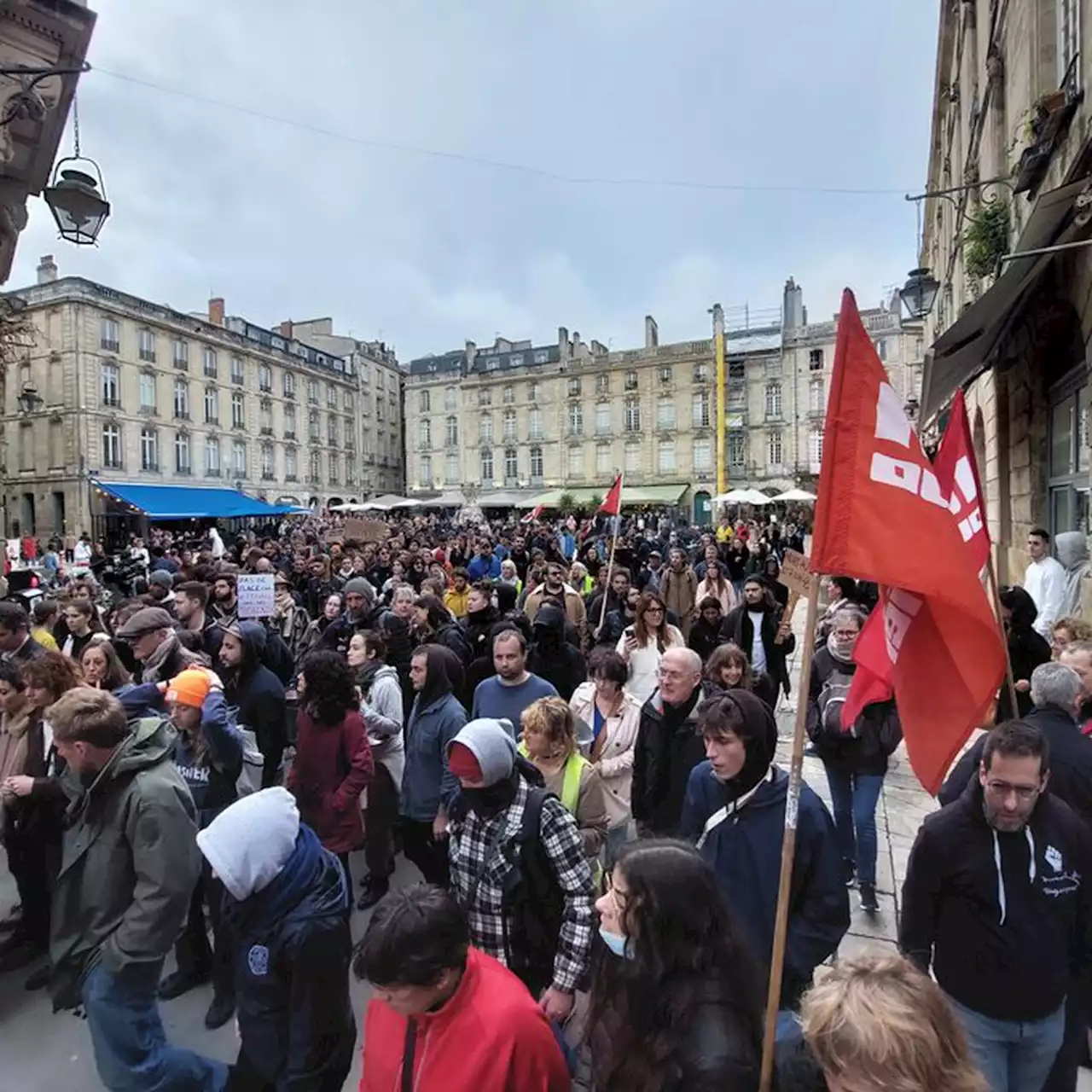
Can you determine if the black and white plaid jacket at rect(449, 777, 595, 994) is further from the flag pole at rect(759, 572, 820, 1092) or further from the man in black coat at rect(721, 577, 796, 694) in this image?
the man in black coat at rect(721, 577, 796, 694)

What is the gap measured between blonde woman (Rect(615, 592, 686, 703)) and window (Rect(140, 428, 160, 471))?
38.3 m

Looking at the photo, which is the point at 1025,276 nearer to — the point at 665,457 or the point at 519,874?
the point at 519,874

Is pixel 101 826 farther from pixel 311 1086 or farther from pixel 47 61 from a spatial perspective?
pixel 47 61

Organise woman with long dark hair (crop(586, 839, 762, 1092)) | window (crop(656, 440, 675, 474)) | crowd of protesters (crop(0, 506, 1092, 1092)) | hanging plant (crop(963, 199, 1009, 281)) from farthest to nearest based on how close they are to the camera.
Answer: window (crop(656, 440, 675, 474)) → hanging plant (crop(963, 199, 1009, 281)) → crowd of protesters (crop(0, 506, 1092, 1092)) → woman with long dark hair (crop(586, 839, 762, 1092))

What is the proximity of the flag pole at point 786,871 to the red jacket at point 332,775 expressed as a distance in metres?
2.18

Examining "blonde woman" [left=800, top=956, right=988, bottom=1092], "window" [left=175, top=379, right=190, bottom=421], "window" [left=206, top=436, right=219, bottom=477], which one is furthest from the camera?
"window" [left=206, top=436, right=219, bottom=477]

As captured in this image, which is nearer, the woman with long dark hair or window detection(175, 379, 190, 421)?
the woman with long dark hair

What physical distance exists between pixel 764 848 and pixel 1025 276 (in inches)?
199

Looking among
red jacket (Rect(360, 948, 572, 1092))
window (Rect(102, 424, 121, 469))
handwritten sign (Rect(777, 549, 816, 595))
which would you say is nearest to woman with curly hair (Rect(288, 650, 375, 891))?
red jacket (Rect(360, 948, 572, 1092))

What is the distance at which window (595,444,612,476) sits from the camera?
4844cm

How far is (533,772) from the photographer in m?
2.53

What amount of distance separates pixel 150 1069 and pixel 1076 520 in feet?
24.5

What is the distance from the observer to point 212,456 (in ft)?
133

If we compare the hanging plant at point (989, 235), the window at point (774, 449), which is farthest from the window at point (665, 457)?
the hanging plant at point (989, 235)
